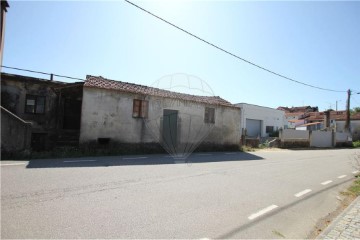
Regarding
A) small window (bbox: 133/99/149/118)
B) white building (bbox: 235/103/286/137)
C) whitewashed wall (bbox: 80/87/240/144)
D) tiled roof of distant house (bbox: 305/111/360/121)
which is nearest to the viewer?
whitewashed wall (bbox: 80/87/240/144)

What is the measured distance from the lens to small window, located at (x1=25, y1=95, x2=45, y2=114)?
16359 millimetres

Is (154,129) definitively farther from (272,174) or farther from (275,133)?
(275,133)

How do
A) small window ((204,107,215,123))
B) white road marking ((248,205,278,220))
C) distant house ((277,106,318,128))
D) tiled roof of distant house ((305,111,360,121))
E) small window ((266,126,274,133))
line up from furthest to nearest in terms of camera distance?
distant house ((277,106,318,128)) < tiled roof of distant house ((305,111,360,121)) < small window ((266,126,274,133)) < small window ((204,107,215,123)) < white road marking ((248,205,278,220))

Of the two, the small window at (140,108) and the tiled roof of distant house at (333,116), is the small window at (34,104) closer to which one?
the small window at (140,108)

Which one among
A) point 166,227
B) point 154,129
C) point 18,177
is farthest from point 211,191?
point 154,129

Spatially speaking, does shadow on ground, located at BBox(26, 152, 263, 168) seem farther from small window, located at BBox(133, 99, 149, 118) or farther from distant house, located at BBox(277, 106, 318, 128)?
distant house, located at BBox(277, 106, 318, 128)

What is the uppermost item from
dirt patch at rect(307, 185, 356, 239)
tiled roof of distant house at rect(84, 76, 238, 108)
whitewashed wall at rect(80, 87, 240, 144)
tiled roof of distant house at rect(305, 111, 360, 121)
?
tiled roof of distant house at rect(305, 111, 360, 121)

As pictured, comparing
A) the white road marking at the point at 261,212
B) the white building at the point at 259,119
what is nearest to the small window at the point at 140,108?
the white road marking at the point at 261,212

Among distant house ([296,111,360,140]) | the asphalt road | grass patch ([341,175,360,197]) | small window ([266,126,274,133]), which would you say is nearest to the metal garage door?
small window ([266,126,274,133])

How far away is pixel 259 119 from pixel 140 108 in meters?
27.7

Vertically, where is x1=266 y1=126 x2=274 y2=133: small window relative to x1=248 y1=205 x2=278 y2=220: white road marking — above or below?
above

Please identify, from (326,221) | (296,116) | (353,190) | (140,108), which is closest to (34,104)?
(140,108)

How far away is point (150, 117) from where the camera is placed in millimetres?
16531

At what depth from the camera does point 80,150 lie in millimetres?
13539
